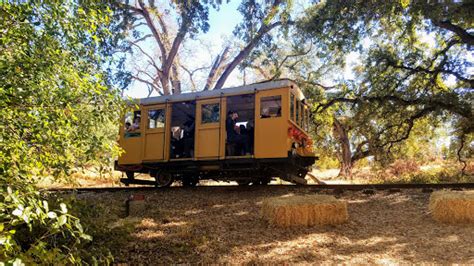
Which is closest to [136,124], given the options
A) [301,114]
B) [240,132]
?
[240,132]

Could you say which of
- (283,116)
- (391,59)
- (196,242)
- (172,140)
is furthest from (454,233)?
(391,59)

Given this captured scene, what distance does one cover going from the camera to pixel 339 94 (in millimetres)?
17359

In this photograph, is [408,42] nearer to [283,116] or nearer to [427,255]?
[283,116]

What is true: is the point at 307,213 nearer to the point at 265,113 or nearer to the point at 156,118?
the point at 265,113

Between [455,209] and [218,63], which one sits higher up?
[218,63]

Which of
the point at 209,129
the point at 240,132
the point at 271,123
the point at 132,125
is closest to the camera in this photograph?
the point at 271,123

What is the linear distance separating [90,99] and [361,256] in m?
3.85

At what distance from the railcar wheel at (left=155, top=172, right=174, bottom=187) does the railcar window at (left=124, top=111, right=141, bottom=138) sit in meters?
1.45

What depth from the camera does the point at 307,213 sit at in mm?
6328

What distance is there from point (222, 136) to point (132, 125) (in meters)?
3.29

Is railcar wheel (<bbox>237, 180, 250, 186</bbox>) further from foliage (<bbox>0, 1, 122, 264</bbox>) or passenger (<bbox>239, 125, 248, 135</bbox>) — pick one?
foliage (<bbox>0, 1, 122, 264</bbox>)

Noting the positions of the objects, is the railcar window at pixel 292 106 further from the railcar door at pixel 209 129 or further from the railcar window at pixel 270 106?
the railcar door at pixel 209 129

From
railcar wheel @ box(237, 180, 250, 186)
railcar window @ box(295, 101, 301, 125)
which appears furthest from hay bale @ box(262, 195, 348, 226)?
railcar window @ box(295, 101, 301, 125)

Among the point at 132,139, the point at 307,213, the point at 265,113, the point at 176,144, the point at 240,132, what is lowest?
the point at 307,213
